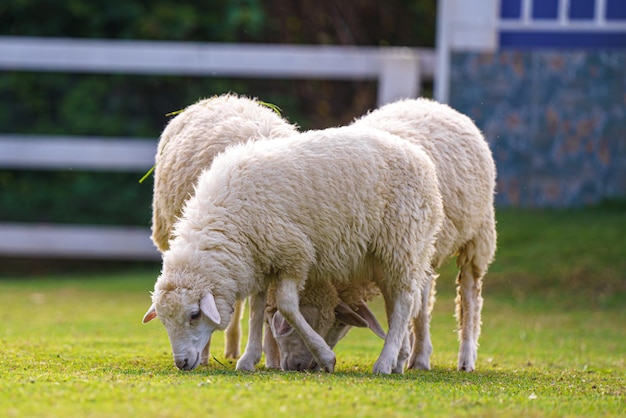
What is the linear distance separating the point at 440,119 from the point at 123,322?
384 cm

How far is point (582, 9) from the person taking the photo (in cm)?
1388

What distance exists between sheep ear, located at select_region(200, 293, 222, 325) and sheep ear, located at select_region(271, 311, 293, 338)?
2.15 feet

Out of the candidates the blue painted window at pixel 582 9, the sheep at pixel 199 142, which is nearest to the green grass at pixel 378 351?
the sheep at pixel 199 142

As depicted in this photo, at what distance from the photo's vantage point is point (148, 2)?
16.0m

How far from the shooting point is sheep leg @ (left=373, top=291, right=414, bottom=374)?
243 inches

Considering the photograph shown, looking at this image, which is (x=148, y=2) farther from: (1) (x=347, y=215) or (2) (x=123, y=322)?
(1) (x=347, y=215)

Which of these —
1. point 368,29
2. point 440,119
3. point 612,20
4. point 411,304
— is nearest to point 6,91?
point 368,29

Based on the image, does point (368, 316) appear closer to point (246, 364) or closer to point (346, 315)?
point (346, 315)

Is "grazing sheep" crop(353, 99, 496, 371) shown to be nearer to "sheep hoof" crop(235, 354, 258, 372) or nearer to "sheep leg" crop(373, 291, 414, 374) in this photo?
"sheep leg" crop(373, 291, 414, 374)

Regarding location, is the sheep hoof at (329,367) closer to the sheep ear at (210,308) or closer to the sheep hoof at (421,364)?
the sheep ear at (210,308)

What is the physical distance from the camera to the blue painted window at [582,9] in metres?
13.8

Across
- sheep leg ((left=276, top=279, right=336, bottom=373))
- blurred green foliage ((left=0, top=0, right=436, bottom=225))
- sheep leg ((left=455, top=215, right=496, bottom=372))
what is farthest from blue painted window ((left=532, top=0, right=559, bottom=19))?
sheep leg ((left=276, top=279, right=336, bottom=373))

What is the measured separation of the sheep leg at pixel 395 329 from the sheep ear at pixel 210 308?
105 centimetres

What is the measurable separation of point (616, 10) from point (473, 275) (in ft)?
→ 24.9
